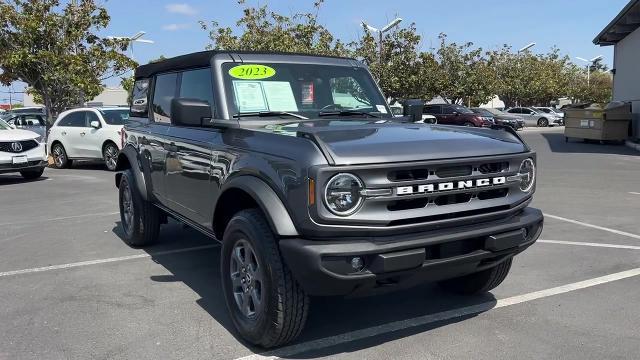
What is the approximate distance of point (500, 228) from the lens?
3594mm

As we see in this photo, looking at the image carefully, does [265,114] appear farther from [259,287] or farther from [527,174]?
[527,174]

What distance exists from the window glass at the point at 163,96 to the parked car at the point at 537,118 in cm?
4187

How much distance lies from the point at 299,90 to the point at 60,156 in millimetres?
13452

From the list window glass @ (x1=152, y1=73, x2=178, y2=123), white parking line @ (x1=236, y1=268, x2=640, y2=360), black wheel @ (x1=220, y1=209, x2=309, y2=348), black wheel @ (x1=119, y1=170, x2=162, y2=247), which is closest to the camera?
black wheel @ (x1=220, y1=209, x2=309, y2=348)

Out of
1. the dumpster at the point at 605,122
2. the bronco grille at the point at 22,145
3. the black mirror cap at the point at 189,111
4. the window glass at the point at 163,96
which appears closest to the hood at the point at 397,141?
the black mirror cap at the point at 189,111

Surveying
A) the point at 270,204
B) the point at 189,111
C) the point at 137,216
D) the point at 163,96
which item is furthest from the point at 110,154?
the point at 270,204

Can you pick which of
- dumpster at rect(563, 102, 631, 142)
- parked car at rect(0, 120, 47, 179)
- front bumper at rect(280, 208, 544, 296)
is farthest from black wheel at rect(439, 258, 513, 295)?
dumpster at rect(563, 102, 631, 142)

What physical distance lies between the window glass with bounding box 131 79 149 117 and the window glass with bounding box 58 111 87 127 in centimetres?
980

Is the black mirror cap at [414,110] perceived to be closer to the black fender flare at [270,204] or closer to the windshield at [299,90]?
the windshield at [299,90]

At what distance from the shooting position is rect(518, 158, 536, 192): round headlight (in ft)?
12.9

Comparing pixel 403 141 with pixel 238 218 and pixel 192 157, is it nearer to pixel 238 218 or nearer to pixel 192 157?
pixel 238 218

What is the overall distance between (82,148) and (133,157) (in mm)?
10320

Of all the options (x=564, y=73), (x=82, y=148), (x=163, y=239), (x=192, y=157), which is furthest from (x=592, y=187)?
(x=564, y=73)

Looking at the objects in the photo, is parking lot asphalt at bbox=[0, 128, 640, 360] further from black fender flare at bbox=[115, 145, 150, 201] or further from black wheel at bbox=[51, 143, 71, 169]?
black wheel at bbox=[51, 143, 71, 169]
